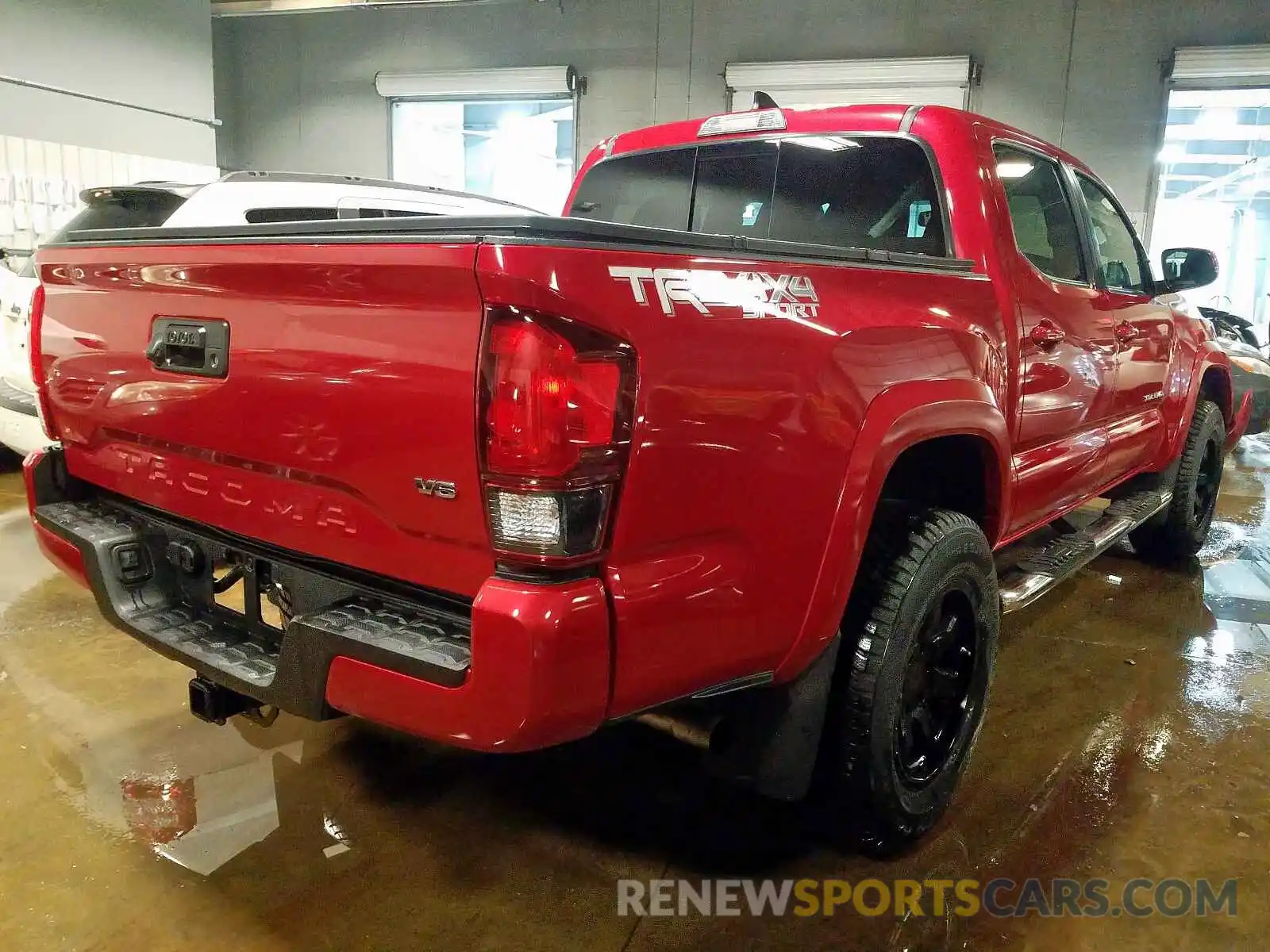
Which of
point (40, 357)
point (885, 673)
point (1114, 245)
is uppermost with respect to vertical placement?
point (1114, 245)

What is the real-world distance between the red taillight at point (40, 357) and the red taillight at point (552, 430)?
4.83 ft

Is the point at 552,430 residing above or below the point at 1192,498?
above

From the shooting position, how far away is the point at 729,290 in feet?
4.70

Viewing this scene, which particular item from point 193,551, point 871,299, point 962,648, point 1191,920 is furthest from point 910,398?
point 193,551

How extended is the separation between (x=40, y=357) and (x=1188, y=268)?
388cm

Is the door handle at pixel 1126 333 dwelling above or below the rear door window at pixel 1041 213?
below

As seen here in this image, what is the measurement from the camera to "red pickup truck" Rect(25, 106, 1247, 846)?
1.27 meters

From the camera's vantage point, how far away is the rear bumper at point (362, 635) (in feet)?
4.12

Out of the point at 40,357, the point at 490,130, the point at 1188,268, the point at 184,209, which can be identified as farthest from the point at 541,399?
the point at 490,130

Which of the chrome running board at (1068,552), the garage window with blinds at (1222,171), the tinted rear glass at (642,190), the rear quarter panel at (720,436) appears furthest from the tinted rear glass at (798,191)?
the garage window with blinds at (1222,171)

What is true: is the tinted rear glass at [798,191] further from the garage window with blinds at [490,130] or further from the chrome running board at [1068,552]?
the garage window with blinds at [490,130]

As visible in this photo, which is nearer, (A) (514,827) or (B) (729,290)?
(B) (729,290)

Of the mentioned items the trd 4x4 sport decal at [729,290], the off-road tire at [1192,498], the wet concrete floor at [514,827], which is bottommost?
the wet concrete floor at [514,827]

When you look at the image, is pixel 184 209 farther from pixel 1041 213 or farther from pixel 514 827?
pixel 1041 213
